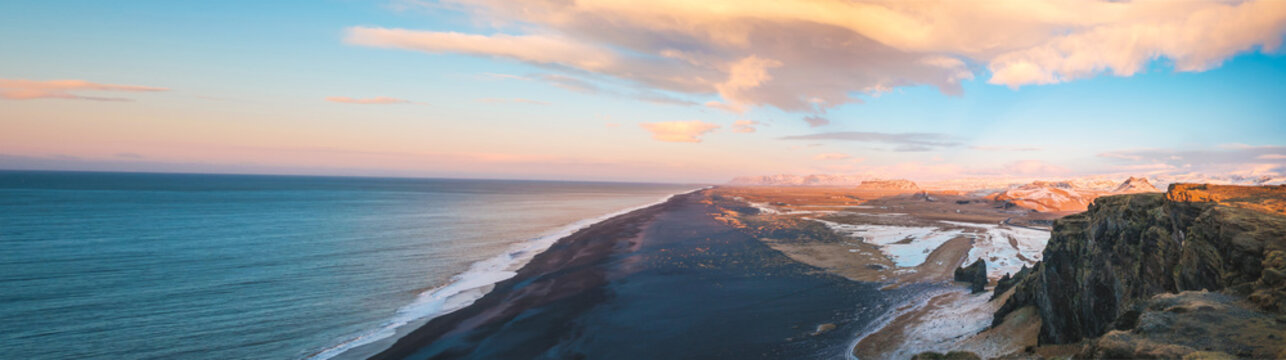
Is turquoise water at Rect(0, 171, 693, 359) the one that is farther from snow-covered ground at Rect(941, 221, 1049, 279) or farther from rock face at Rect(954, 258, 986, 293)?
→ snow-covered ground at Rect(941, 221, 1049, 279)

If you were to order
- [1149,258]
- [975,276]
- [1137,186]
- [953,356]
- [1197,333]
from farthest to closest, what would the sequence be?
[1137,186], [975,276], [953,356], [1149,258], [1197,333]

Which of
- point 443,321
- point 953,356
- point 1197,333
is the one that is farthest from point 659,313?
point 1197,333

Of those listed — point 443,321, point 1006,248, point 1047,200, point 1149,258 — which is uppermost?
point 1149,258

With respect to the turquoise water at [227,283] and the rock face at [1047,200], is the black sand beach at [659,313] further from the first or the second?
the rock face at [1047,200]

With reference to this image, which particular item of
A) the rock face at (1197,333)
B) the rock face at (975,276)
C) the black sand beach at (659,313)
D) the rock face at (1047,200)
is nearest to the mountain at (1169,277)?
the rock face at (1197,333)

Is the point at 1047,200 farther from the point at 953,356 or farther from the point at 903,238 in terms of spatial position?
the point at 953,356

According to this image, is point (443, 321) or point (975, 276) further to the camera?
point (975, 276)

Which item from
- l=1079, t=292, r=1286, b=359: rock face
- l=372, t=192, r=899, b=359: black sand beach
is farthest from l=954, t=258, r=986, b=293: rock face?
l=1079, t=292, r=1286, b=359: rock face
